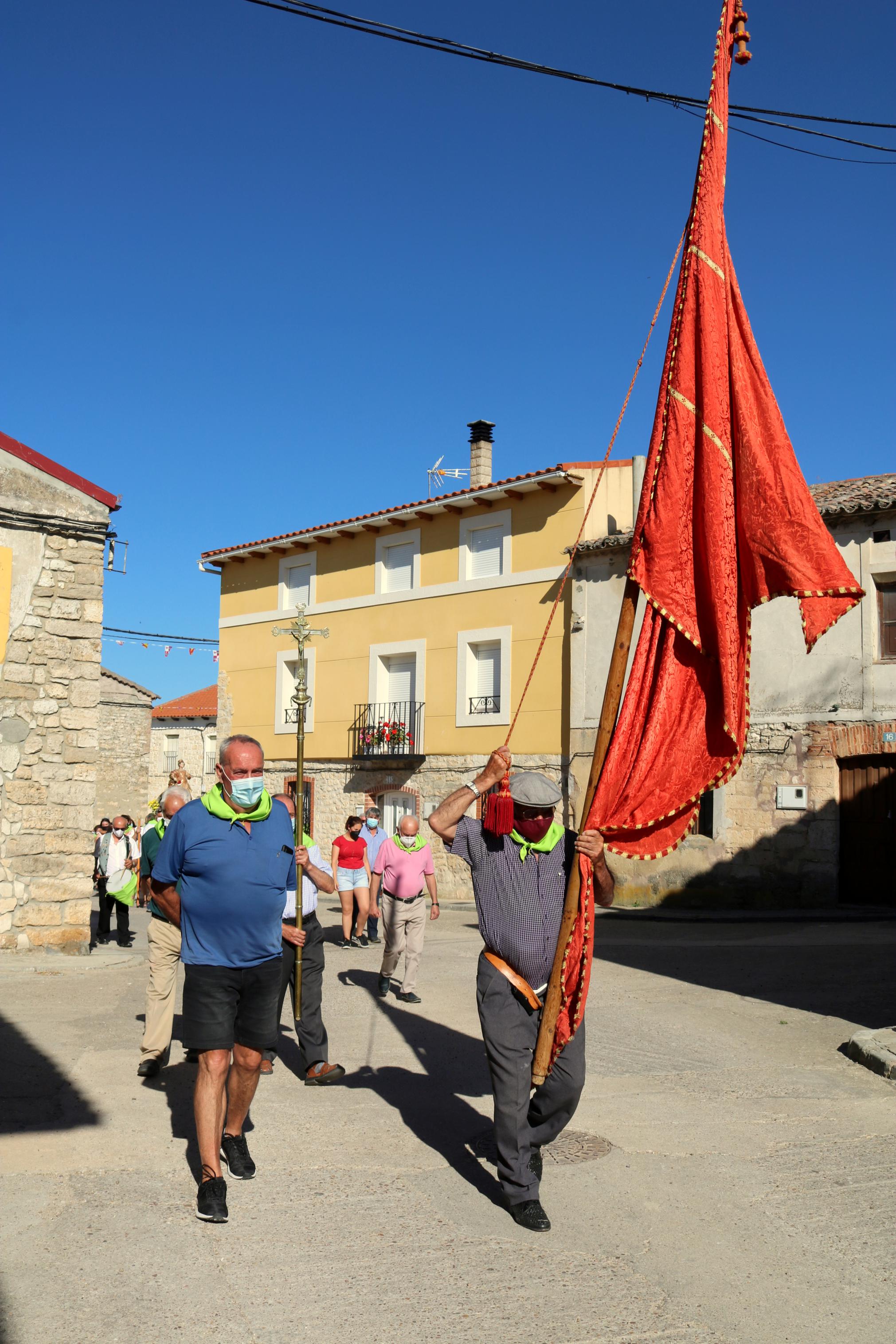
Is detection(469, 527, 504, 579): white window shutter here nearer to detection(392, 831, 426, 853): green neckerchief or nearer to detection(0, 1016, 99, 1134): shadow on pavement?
detection(392, 831, 426, 853): green neckerchief

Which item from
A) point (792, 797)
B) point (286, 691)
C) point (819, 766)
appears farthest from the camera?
point (286, 691)

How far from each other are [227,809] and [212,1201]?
157 centimetres

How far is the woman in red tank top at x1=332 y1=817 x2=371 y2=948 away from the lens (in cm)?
1380

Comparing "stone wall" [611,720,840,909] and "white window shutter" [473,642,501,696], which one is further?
"white window shutter" [473,642,501,696]

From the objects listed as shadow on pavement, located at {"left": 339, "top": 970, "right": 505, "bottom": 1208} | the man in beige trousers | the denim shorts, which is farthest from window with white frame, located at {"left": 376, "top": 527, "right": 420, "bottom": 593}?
the man in beige trousers

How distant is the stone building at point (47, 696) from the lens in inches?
438

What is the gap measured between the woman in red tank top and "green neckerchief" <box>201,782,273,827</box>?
8.70m

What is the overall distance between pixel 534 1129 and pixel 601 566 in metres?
18.0

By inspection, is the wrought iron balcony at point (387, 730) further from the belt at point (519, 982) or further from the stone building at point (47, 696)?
the belt at point (519, 982)

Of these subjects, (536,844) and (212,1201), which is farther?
(536,844)

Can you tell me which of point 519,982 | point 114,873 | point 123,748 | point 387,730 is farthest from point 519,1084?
point 123,748

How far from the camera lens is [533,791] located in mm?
4898

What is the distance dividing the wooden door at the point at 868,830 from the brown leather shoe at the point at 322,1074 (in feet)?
45.4

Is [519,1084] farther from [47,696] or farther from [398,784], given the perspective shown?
[398,784]
